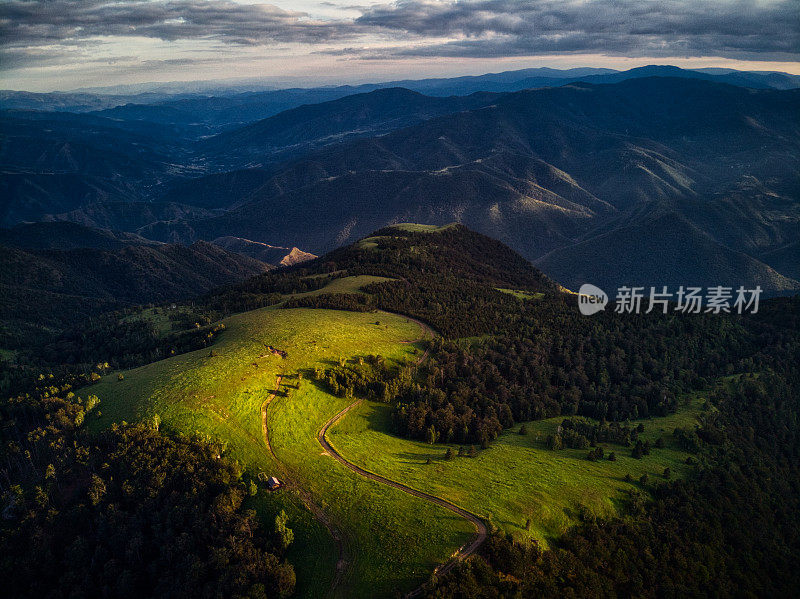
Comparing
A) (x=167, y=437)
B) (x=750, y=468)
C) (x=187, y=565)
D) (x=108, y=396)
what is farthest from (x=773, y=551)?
(x=108, y=396)

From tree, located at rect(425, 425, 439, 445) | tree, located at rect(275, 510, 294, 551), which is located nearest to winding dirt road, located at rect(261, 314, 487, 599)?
tree, located at rect(275, 510, 294, 551)

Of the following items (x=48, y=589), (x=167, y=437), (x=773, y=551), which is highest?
(x=167, y=437)

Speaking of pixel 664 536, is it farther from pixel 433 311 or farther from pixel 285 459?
pixel 433 311

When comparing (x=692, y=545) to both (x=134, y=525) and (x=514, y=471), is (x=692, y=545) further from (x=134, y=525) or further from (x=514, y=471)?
(x=134, y=525)

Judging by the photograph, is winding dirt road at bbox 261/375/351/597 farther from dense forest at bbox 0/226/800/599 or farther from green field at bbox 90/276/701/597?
dense forest at bbox 0/226/800/599

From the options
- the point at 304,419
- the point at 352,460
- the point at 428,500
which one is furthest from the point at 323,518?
the point at 304,419

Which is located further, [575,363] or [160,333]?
[160,333]
